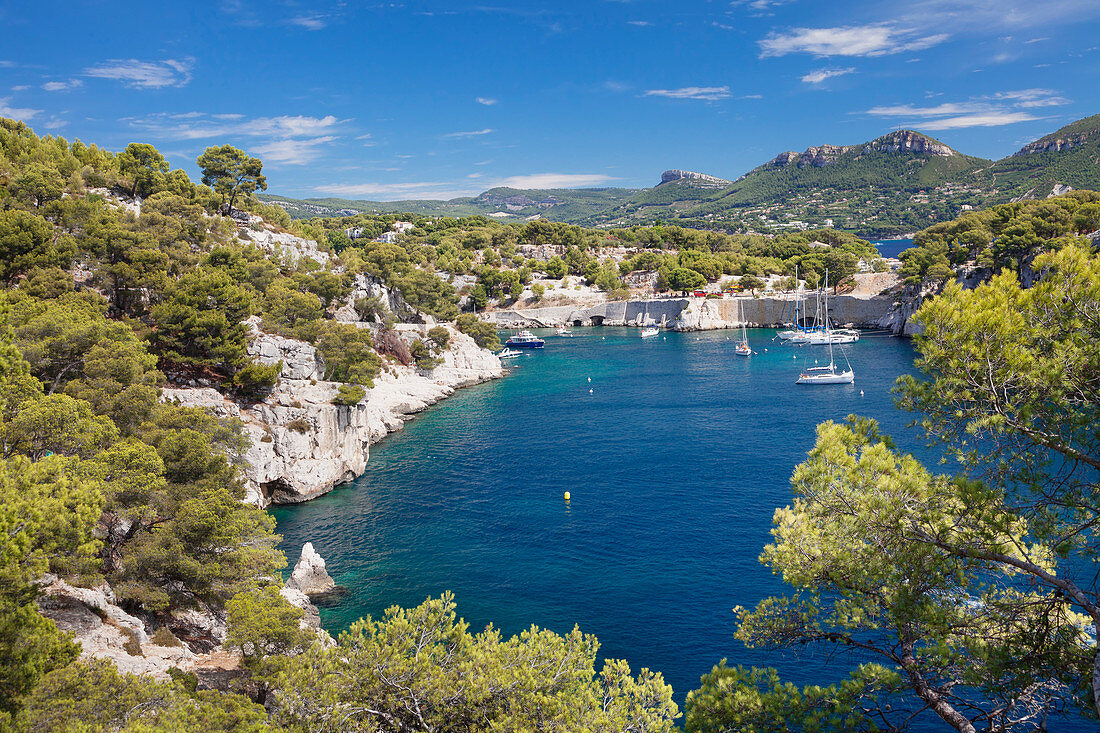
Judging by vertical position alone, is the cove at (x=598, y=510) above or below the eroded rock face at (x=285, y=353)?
below

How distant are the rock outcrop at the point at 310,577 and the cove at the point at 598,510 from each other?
96cm

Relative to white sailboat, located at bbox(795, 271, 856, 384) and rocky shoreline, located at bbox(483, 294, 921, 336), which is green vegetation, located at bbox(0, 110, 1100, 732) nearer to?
white sailboat, located at bbox(795, 271, 856, 384)

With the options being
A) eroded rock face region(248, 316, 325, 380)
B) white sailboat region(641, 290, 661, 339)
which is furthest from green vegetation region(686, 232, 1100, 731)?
white sailboat region(641, 290, 661, 339)

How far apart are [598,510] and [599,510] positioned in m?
0.06

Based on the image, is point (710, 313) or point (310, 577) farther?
point (710, 313)

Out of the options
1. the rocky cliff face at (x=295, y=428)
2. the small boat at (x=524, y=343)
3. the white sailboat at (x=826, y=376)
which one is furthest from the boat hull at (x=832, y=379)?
the small boat at (x=524, y=343)

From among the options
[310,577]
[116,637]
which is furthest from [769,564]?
[310,577]

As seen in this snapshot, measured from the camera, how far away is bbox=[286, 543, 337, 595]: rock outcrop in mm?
28391

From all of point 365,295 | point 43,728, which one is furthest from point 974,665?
point 365,295

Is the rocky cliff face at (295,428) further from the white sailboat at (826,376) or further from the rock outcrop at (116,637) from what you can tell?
the white sailboat at (826,376)

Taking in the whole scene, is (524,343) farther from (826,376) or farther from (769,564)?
(769,564)

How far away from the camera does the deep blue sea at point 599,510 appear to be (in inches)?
1024

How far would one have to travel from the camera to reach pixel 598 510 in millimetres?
37531

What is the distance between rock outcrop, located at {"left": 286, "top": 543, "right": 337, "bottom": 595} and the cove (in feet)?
3.15
